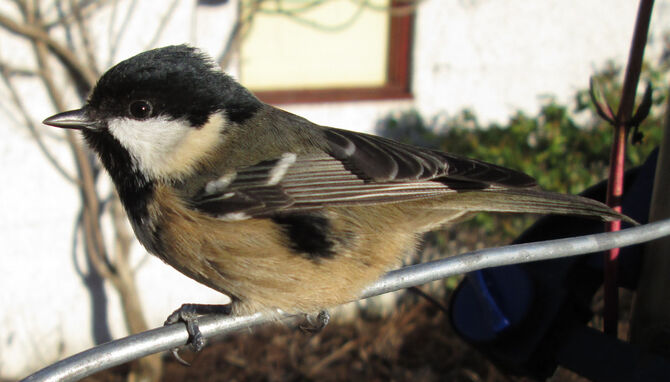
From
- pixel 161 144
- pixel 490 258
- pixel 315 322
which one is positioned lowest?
pixel 315 322

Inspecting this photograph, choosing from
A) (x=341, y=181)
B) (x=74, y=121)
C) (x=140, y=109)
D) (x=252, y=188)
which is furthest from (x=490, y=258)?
(x=74, y=121)

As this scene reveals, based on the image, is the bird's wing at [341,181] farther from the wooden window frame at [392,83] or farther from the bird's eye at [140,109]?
the wooden window frame at [392,83]

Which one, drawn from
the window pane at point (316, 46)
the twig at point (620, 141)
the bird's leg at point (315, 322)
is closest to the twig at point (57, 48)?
the window pane at point (316, 46)

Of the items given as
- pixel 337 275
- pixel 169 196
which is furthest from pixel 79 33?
pixel 337 275

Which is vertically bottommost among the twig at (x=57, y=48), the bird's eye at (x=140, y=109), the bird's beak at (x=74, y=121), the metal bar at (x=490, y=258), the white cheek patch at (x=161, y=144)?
the metal bar at (x=490, y=258)

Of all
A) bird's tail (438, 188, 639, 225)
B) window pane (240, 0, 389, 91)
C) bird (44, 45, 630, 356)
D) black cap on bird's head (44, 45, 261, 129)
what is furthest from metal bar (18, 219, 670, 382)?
window pane (240, 0, 389, 91)

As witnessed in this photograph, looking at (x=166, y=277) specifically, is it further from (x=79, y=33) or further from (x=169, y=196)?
(x=169, y=196)

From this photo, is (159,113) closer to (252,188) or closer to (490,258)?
(252,188)

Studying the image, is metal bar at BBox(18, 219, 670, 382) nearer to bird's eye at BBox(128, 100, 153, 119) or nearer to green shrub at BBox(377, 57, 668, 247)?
bird's eye at BBox(128, 100, 153, 119)
